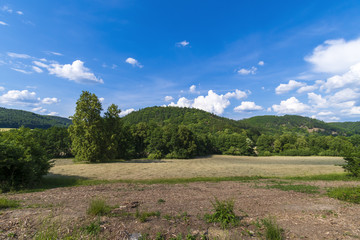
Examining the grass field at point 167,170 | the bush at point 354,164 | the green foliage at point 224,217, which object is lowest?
the grass field at point 167,170

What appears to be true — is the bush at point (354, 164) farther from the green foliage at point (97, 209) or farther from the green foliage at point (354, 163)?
the green foliage at point (97, 209)

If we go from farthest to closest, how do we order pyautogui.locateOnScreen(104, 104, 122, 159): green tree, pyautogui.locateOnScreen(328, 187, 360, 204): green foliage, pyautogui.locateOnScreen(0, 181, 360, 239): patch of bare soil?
pyautogui.locateOnScreen(104, 104, 122, 159): green tree
pyautogui.locateOnScreen(328, 187, 360, 204): green foliage
pyautogui.locateOnScreen(0, 181, 360, 239): patch of bare soil

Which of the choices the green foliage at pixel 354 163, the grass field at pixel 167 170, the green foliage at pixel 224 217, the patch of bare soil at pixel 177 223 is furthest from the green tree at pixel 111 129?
the green foliage at pixel 354 163

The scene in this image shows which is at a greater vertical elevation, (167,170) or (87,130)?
(87,130)

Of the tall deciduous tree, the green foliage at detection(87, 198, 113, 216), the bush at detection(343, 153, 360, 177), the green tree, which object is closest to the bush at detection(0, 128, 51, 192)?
the green foliage at detection(87, 198, 113, 216)

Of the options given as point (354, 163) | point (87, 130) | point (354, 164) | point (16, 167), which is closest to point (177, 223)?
point (16, 167)

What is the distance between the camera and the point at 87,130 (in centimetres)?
3666

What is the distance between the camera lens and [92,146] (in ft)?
121

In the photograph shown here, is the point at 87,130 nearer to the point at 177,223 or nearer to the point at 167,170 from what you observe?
the point at 167,170

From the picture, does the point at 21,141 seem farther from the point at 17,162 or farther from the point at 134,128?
the point at 134,128

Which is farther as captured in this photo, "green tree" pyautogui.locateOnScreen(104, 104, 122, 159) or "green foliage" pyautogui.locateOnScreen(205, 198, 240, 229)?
"green tree" pyautogui.locateOnScreen(104, 104, 122, 159)

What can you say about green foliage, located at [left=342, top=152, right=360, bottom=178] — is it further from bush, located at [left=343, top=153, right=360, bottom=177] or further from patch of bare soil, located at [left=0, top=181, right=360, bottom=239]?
patch of bare soil, located at [left=0, top=181, right=360, bottom=239]

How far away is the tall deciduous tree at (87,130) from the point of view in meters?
36.9

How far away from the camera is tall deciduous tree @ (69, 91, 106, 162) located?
121 ft
